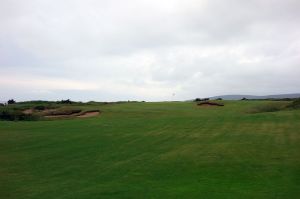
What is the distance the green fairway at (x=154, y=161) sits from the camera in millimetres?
14359

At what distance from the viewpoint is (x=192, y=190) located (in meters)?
14.2

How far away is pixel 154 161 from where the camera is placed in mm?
19328

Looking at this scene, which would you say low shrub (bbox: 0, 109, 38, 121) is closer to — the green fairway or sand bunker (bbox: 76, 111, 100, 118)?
sand bunker (bbox: 76, 111, 100, 118)

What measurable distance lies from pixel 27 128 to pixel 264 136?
57.6ft

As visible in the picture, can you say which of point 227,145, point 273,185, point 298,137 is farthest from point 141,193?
point 298,137

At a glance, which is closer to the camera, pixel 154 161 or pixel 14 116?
pixel 154 161

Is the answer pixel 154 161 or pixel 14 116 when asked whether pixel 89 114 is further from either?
pixel 154 161

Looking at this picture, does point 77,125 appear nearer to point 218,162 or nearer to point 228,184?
point 218,162

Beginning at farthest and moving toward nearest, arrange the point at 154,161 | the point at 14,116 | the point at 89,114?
the point at 89,114, the point at 14,116, the point at 154,161

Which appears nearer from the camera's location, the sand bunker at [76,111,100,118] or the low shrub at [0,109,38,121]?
the sand bunker at [76,111,100,118]

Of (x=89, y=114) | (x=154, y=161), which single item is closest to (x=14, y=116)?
(x=89, y=114)

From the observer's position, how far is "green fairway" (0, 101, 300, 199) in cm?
1436

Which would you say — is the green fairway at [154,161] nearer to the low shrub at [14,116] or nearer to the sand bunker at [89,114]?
the sand bunker at [89,114]

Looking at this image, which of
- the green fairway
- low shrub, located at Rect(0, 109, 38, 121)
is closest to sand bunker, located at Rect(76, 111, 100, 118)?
low shrub, located at Rect(0, 109, 38, 121)
